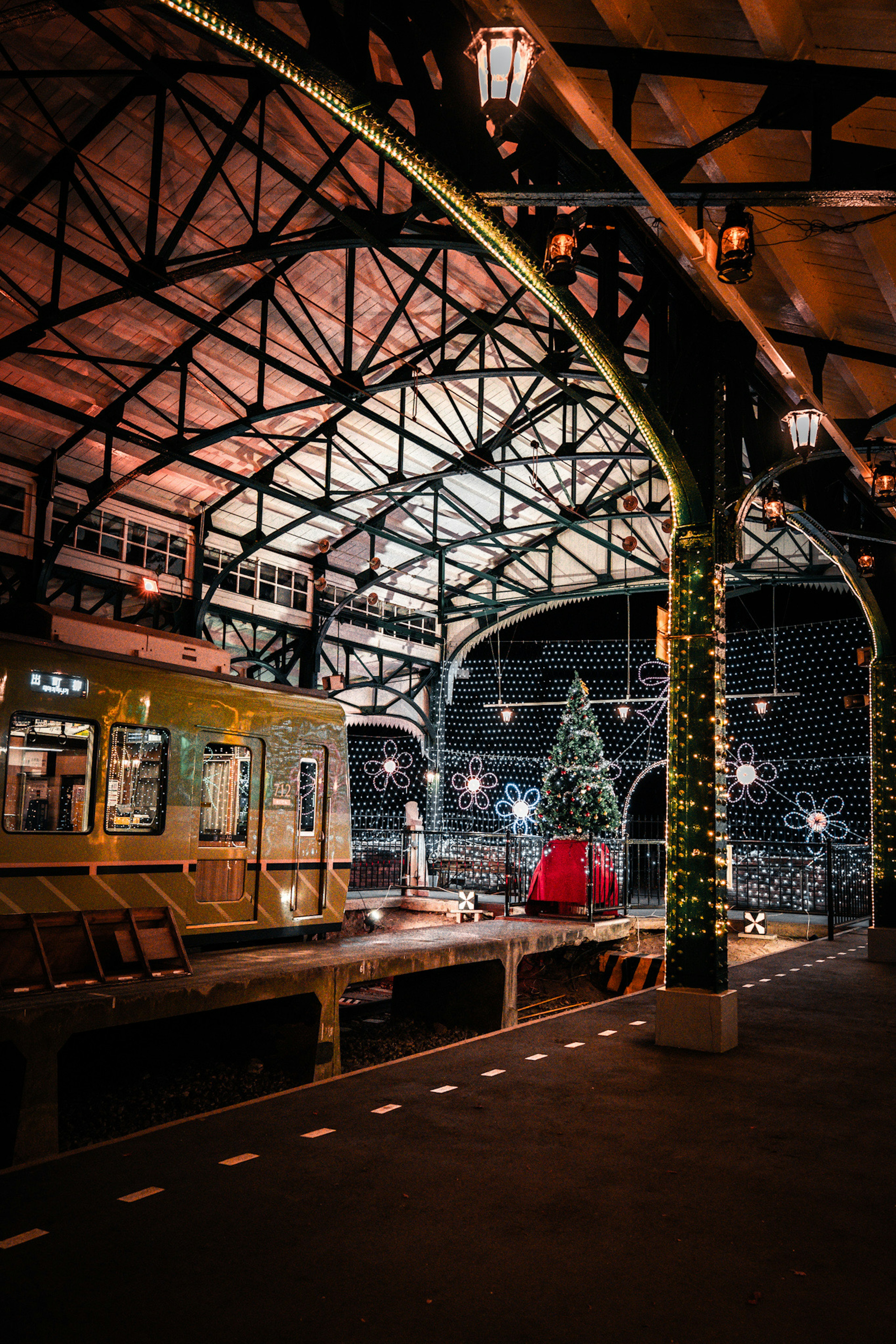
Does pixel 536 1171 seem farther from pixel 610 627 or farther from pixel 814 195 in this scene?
pixel 610 627

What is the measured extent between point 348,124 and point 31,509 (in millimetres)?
12790

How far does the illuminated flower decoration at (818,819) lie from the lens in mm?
18500

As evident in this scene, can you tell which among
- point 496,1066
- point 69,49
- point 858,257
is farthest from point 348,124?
point 69,49

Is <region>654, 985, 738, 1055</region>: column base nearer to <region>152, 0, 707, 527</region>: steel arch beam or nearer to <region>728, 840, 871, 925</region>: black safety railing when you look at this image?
<region>152, 0, 707, 527</region>: steel arch beam

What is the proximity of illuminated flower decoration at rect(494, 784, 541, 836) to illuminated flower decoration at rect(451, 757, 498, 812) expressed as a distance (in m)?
0.38

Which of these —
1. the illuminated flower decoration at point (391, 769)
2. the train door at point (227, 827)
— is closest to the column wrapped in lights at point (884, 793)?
the train door at point (227, 827)

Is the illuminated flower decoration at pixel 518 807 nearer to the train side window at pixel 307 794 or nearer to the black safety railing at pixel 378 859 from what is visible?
the black safety railing at pixel 378 859

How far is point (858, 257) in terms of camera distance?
604cm

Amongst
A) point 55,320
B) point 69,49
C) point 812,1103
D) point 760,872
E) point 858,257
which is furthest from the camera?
point 760,872

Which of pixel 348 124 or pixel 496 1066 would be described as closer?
pixel 348 124

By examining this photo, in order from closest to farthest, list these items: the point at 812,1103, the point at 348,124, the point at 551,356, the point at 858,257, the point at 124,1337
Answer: the point at 124,1337 < the point at 348,124 < the point at 812,1103 < the point at 858,257 < the point at 551,356

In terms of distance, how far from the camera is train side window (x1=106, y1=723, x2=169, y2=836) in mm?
7047

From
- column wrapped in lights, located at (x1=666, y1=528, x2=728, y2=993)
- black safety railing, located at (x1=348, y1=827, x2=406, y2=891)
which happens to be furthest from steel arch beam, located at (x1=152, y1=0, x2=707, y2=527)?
black safety railing, located at (x1=348, y1=827, x2=406, y2=891)

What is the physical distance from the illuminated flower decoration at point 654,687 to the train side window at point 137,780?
1521 centimetres
